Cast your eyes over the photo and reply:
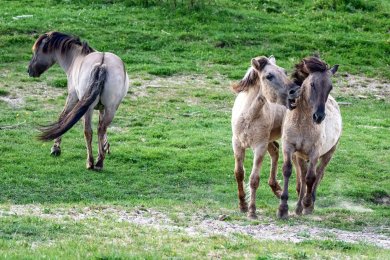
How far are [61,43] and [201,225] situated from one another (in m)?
7.48


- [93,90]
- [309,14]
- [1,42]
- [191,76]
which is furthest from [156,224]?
[309,14]

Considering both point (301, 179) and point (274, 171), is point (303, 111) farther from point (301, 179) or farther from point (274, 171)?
point (274, 171)

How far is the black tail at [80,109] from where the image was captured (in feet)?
48.0


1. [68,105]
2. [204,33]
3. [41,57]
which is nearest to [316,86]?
[68,105]

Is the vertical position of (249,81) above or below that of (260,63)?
below

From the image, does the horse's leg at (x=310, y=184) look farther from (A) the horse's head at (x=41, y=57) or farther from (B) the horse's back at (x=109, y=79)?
(A) the horse's head at (x=41, y=57)

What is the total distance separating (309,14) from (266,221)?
17.9m

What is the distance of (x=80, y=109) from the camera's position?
49.4 ft

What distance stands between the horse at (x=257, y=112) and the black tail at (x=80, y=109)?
329cm

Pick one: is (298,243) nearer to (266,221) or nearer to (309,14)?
(266,221)

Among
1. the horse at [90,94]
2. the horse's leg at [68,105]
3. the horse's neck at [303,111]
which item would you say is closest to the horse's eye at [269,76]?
the horse's neck at [303,111]

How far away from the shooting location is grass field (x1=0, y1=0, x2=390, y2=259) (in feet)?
32.3

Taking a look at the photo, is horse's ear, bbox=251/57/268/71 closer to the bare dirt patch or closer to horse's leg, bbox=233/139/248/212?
horse's leg, bbox=233/139/248/212

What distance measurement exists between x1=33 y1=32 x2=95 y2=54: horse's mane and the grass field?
1.78m
